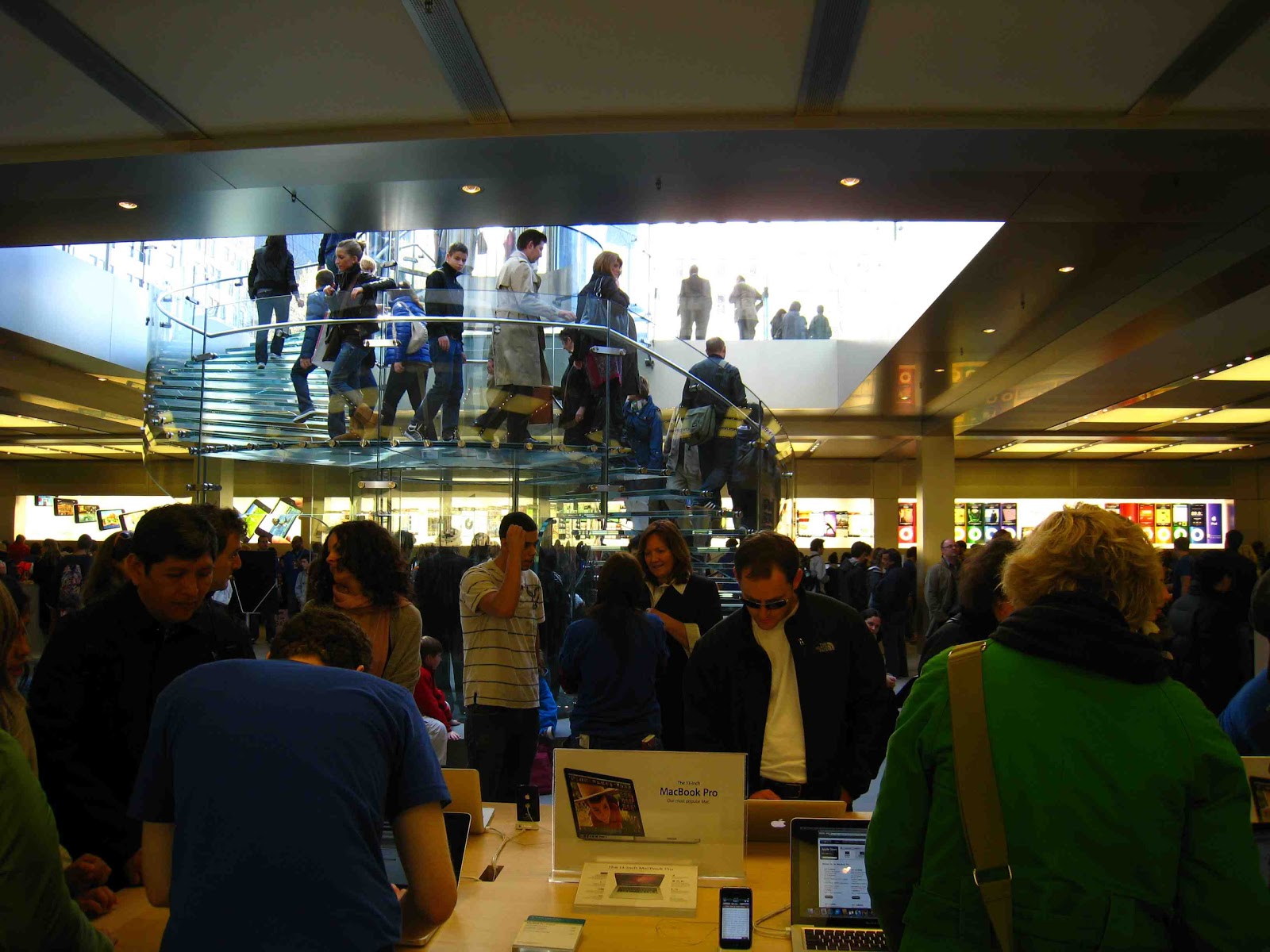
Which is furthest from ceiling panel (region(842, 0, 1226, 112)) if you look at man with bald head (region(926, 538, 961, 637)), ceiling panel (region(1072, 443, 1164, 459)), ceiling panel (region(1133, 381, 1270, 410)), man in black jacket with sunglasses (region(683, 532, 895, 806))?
ceiling panel (region(1072, 443, 1164, 459))

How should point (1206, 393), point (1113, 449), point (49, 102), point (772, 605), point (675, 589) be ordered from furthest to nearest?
1. point (1113, 449)
2. point (1206, 393)
3. point (675, 589)
4. point (49, 102)
5. point (772, 605)

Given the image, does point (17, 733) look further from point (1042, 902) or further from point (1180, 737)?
point (1180, 737)

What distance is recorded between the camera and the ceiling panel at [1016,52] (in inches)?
148

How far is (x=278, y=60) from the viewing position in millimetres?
4227

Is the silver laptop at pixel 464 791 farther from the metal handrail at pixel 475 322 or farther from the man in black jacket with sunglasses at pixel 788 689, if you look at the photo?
the metal handrail at pixel 475 322

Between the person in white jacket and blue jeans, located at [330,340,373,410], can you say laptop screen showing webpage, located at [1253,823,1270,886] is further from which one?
blue jeans, located at [330,340,373,410]

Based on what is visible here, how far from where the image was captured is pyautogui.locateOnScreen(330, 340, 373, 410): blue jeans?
27.3ft

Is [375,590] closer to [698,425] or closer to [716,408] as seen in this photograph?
[698,425]

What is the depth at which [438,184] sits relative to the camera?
226 inches

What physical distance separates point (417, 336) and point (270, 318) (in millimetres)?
1485

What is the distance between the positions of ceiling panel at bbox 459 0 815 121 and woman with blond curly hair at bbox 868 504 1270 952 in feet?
9.73

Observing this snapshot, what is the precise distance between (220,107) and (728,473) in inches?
243

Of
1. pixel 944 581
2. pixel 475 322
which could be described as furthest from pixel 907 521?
pixel 475 322

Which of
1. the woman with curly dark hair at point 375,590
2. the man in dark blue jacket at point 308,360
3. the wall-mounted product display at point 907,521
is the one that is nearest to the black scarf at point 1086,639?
the woman with curly dark hair at point 375,590
